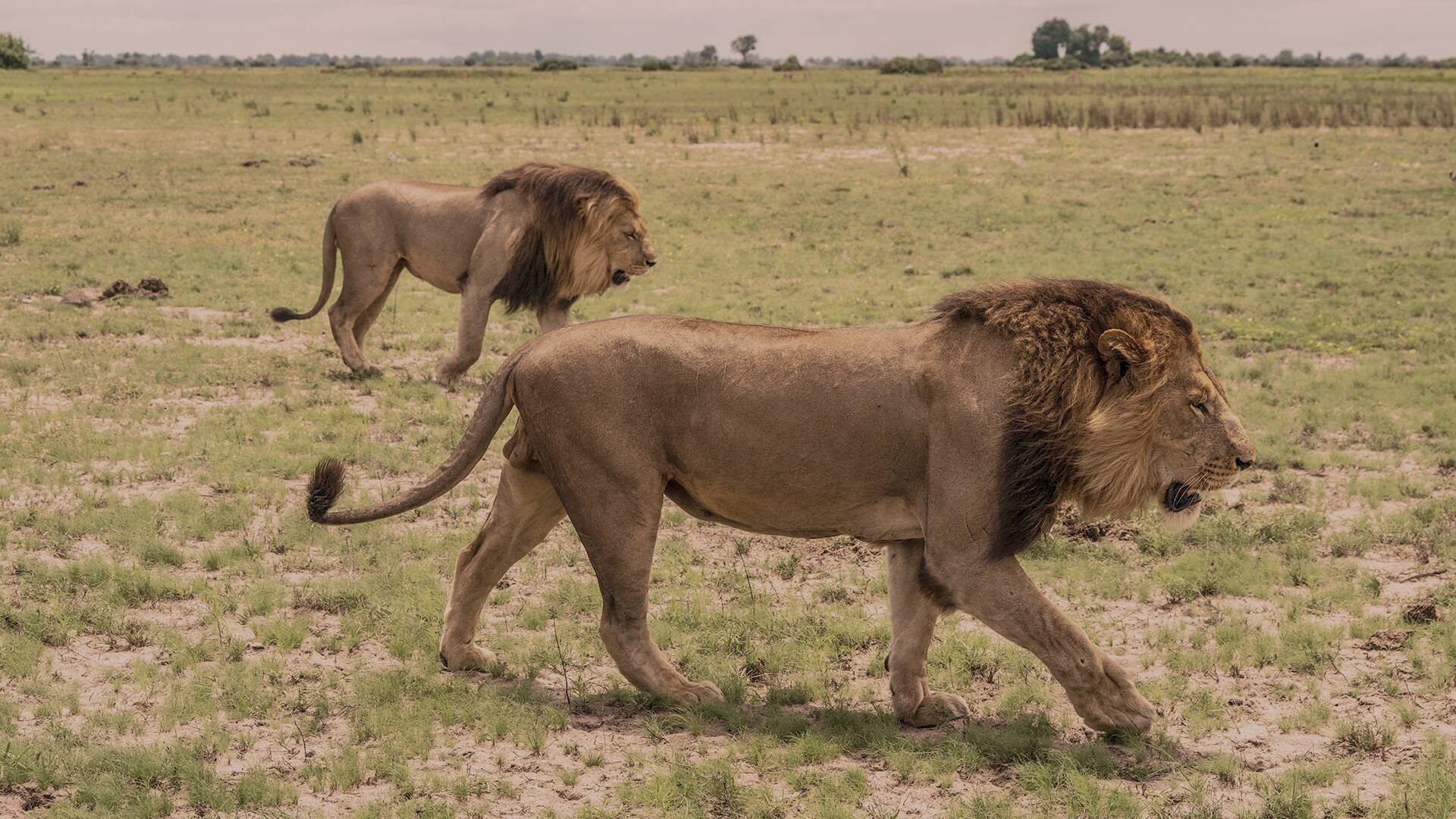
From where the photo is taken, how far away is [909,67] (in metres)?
83.2

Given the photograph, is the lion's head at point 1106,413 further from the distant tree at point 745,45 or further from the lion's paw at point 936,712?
the distant tree at point 745,45

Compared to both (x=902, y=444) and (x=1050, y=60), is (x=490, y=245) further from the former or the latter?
(x=1050, y=60)

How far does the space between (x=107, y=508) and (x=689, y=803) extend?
490 cm

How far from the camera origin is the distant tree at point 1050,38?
167000mm

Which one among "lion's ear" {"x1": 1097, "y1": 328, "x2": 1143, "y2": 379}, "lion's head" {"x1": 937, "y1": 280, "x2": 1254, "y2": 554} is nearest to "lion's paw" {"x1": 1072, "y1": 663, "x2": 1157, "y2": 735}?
"lion's head" {"x1": 937, "y1": 280, "x2": 1254, "y2": 554}

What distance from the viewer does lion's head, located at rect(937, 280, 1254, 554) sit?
5.07 meters

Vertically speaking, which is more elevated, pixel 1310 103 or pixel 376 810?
pixel 1310 103

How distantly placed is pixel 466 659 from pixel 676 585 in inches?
59.2

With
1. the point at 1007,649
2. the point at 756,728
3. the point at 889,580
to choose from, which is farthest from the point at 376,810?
the point at 1007,649

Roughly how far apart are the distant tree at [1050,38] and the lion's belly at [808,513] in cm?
17035

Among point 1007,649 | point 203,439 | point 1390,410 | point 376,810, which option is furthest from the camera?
point 1390,410

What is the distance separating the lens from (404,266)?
39.9ft

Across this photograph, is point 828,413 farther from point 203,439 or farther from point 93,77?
point 93,77

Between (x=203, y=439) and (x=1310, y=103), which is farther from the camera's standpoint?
(x=1310, y=103)
